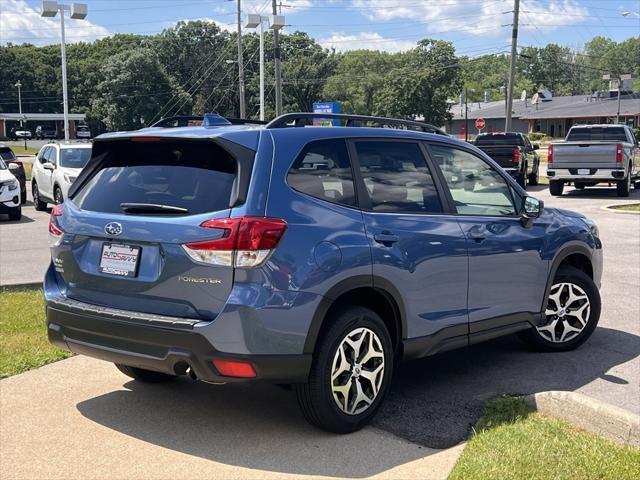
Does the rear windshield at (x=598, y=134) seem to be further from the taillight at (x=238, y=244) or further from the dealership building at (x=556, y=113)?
the dealership building at (x=556, y=113)

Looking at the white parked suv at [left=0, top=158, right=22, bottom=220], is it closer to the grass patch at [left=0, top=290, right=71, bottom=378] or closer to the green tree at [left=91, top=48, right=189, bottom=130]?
the grass patch at [left=0, top=290, right=71, bottom=378]

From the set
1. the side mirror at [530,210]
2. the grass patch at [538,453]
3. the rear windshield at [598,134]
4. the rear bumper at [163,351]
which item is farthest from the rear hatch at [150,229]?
the rear windshield at [598,134]

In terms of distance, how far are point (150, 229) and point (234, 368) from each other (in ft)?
2.99

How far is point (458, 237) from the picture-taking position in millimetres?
5254

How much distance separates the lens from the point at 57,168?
17.7m

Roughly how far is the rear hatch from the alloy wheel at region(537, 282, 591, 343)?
3399 millimetres

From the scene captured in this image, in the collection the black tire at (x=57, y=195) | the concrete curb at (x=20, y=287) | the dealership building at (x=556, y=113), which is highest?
the dealership building at (x=556, y=113)

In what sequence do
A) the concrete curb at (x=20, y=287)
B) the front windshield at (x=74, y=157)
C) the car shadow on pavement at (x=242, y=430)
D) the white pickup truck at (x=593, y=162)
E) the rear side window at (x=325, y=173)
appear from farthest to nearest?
the white pickup truck at (x=593, y=162), the front windshield at (x=74, y=157), the concrete curb at (x=20, y=287), the rear side window at (x=325, y=173), the car shadow on pavement at (x=242, y=430)

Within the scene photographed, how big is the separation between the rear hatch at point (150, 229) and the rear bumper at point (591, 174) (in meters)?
20.1

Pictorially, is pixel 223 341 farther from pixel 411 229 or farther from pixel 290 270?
pixel 411 229

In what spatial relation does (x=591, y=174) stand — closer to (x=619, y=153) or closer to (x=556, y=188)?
(x=619, y=153)

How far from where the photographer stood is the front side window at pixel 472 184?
216 inches

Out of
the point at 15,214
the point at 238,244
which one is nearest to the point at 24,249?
the point at 15,214

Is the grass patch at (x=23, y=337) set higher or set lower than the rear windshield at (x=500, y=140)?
lower
